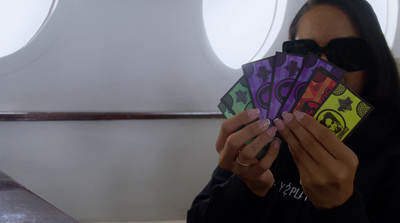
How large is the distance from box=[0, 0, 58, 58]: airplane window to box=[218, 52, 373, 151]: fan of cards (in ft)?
4.44

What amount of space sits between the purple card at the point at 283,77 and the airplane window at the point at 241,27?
1217 millimetres

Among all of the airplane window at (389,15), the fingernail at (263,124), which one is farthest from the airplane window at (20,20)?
the airplane window at (389,15)

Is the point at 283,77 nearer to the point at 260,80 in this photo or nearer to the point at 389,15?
the point at 260,80

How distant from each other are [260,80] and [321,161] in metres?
0.26

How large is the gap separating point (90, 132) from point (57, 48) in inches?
19.5

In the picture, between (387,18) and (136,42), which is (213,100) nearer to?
(136,42)

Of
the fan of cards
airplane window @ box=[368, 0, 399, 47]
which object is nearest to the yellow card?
the fan of cards

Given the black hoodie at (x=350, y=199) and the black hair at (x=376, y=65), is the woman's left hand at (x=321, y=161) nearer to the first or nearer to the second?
the black hoodie at (x=350, y=199)

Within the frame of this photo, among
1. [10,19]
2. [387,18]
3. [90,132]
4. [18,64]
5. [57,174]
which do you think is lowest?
[57,174]

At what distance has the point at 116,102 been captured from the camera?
184 cm

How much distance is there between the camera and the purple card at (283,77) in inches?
30.1

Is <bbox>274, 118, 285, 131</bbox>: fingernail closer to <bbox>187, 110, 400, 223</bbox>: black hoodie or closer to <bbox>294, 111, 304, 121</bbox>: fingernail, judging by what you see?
<bbox>294, 111, 304, 121</bbox>: fingernail

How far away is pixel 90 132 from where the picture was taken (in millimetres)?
1819

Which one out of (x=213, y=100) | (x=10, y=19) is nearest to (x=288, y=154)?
(x=213, y=100)
